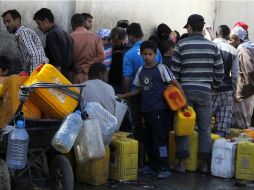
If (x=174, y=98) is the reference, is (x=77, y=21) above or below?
above

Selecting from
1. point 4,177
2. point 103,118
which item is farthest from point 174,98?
point 4,177

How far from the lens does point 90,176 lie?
730cm

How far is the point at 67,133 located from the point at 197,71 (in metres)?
2.64

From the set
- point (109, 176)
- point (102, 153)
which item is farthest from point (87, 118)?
point (109, 176)

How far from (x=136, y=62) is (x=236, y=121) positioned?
2732 mm

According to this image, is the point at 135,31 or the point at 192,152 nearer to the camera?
the point at 192,152

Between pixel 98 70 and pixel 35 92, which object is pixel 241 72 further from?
pixel 35 92

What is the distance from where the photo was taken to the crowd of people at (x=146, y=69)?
7672 millimetres

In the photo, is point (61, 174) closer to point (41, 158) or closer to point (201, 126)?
point (41, 158)

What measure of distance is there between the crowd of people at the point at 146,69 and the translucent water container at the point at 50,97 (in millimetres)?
789

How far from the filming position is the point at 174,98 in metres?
7.69

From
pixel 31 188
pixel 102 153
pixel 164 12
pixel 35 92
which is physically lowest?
pixel 31 188

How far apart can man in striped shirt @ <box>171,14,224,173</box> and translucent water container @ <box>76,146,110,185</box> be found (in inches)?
46.4

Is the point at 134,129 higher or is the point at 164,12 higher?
the point at 164,12
